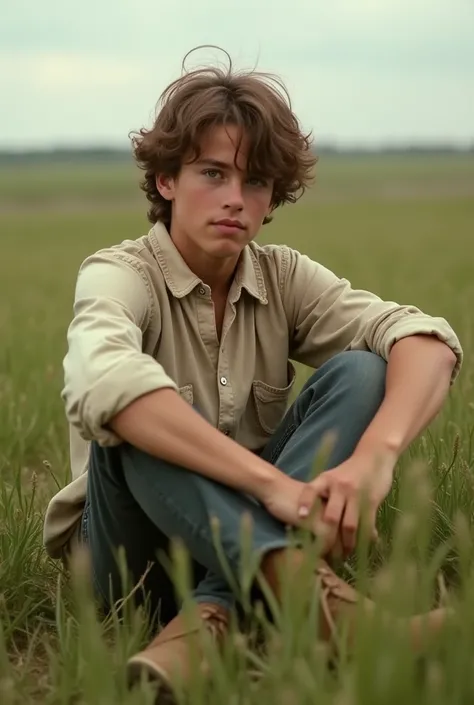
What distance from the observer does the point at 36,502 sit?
337 centimetres

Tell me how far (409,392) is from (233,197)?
56 cm

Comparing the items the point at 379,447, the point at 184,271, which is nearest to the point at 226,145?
the point at 184,271

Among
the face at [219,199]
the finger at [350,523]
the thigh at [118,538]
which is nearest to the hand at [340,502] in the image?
the finger at [350,523]

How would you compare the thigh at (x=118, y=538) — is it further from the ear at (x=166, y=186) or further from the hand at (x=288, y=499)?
the ear at (x=166, y=186)

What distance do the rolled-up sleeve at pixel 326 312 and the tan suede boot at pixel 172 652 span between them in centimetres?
78

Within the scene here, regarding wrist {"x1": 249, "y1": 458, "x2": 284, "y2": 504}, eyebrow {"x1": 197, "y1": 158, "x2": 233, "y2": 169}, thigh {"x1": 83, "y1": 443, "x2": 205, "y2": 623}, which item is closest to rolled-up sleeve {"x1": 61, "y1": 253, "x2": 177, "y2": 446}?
thigh {"x1": 83, "y1": 443, "x2": 205, "y2": 623}

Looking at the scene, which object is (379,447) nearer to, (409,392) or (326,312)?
(409,392)

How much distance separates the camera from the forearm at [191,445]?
214cm

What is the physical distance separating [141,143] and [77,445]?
0.76 metres

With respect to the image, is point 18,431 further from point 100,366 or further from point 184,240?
point 100,366

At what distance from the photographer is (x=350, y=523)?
84.5 inches

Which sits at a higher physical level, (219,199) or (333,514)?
(219,199)

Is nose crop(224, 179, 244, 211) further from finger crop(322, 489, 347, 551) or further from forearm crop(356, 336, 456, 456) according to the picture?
finger crop(322, 489, 347, 551)

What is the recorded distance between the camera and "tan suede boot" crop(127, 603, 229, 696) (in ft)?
6.35
